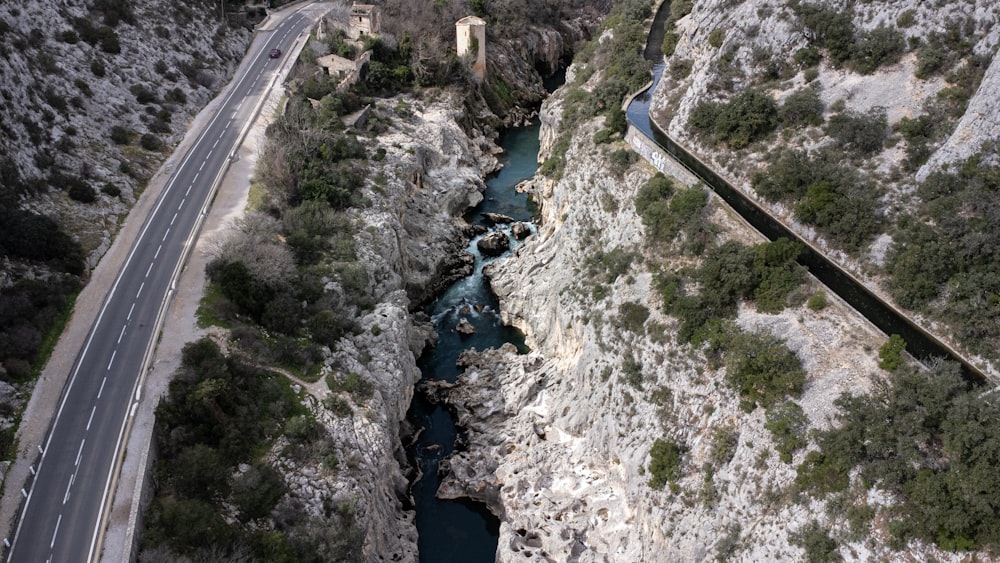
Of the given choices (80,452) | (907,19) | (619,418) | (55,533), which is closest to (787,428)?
(619,418)

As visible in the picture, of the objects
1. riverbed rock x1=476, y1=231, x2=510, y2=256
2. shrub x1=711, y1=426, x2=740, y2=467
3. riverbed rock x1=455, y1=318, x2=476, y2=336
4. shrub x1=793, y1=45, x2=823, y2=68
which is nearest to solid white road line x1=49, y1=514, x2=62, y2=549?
shrub x1=711, y1=426, x2=740, y2=467

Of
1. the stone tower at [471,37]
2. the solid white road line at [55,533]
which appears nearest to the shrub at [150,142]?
the solid white road line at [55,533]

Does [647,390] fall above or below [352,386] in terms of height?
below

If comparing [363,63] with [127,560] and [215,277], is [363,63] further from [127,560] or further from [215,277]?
[127,560]

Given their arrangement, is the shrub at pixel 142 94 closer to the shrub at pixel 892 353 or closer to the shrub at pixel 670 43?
the shrub at pixel 670 43

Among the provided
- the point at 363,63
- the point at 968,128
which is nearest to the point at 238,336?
the point at 968,128

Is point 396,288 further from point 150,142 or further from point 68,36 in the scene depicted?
point 68,36
